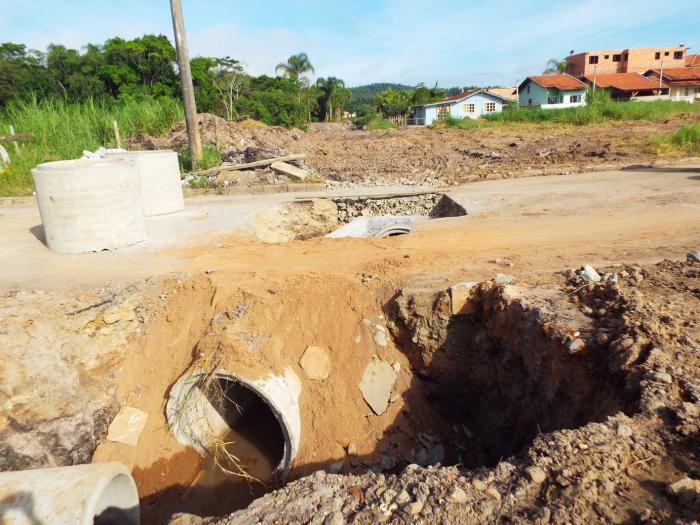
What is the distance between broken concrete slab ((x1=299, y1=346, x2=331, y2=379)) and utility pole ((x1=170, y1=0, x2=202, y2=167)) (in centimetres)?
854

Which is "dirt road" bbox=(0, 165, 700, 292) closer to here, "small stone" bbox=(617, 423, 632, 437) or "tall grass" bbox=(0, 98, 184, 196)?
"small stone" bbox=(617, 423, 632, 437)

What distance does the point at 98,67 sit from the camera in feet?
92.0

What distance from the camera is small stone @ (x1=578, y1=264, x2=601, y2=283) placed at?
14.8 feet

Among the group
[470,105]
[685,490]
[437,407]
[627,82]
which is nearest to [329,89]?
[470,105]

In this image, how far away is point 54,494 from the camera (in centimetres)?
293

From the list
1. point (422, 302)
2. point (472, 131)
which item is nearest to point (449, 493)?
point (422, 302)

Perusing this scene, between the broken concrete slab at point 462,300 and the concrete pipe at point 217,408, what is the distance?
1.75 meters

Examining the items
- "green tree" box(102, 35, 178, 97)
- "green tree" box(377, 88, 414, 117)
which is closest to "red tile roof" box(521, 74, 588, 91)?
"green tree" box(377, 88, 414, 117)

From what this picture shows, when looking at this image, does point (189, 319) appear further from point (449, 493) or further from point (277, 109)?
point (277, 109)

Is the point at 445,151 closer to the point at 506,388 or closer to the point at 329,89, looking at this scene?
the point at 506,388

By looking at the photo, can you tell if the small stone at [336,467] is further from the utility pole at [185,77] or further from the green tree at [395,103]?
the green tree at [395,103]

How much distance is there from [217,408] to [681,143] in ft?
48.0

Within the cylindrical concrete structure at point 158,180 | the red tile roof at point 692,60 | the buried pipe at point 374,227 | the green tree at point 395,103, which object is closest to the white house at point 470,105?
the green tree at point 395,103

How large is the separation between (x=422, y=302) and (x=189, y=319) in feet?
8.08
